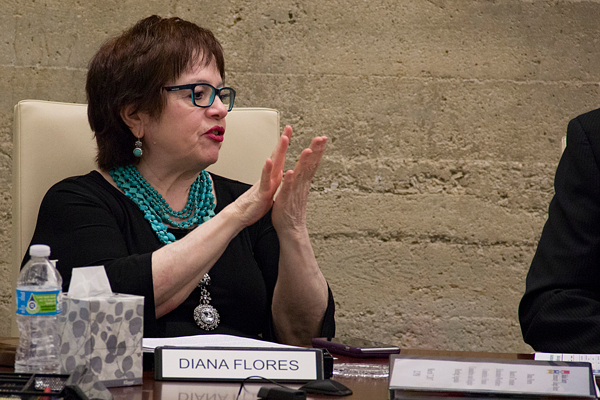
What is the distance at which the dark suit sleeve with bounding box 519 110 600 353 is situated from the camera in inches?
46.1

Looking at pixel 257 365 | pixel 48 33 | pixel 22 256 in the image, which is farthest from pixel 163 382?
pixel 48 33

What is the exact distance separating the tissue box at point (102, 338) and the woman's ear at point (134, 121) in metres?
0.88

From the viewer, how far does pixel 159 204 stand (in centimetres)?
166

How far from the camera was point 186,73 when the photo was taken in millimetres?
1649

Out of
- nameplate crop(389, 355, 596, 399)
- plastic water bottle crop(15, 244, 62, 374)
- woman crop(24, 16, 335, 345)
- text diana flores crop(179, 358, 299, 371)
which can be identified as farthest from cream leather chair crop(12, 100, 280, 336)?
nameplate crop(389, 355, 596, 399)

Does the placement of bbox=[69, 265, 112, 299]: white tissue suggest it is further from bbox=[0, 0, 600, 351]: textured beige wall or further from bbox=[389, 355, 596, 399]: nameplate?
bbox=[0, 0, 600, 351]: textured beige wall

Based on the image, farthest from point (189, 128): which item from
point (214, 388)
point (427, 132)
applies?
point (427, 132)

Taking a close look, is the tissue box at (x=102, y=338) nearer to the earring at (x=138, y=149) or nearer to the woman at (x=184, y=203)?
the woman at (x=184, y=203)

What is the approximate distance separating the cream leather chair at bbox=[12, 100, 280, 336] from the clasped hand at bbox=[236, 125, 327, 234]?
34 cm

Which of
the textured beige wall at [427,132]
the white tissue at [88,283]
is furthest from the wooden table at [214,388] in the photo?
the textured beige wall at [427,132]

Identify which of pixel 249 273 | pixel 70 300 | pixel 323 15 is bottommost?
pixel 249 273

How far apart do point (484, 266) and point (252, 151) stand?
1.16m

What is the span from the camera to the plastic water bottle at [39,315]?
87 cm

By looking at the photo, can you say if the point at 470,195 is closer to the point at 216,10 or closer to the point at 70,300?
the point at 216,10
